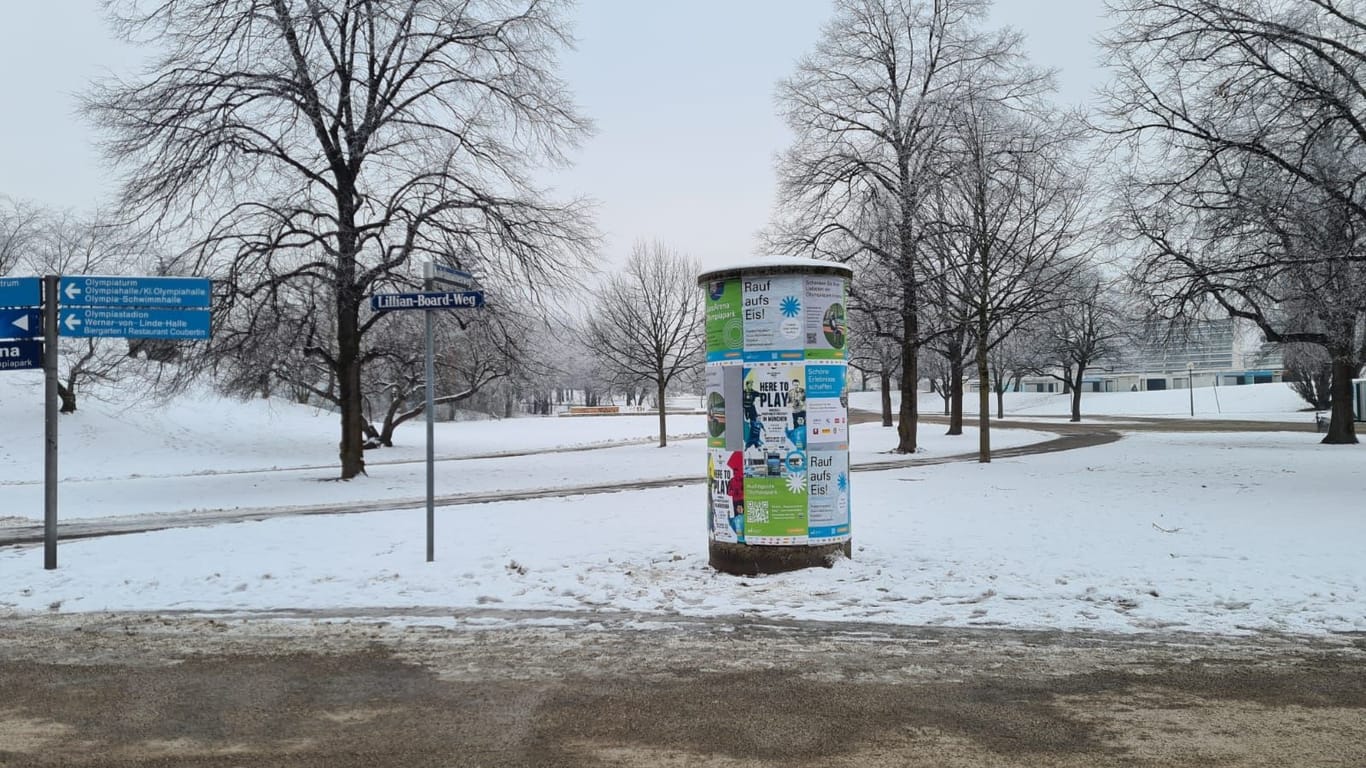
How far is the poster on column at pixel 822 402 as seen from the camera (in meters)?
8.05

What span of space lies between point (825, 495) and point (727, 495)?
0.88 meters

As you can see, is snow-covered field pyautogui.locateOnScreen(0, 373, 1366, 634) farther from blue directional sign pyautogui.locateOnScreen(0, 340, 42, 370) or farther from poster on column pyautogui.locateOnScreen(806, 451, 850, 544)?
blue directional sign pyautogui.locateOnScreen(0, 340, 42, 370)

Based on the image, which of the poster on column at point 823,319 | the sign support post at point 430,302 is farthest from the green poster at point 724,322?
the sign support post at point 430,302

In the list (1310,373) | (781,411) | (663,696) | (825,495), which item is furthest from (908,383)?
(1310,373)

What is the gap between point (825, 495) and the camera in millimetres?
8117

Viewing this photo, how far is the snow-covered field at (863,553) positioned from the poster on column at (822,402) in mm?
1196

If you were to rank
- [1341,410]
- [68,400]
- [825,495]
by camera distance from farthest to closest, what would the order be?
[68,400] < [1341,410] < [825,495]

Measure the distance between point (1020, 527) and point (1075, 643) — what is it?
17.1 feet

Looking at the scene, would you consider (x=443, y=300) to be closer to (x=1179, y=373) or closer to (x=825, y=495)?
(x=825, y=495)

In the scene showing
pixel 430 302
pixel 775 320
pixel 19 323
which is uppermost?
pixel 430 302

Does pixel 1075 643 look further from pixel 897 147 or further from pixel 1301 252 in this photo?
pixel 897 147

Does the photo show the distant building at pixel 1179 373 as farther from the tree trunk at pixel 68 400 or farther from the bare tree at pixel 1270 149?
the tree trunk at pixel 68 400

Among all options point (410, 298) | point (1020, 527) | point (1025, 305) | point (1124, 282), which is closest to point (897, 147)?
point (1025, 305)

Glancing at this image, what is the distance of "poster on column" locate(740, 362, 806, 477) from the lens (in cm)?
802
